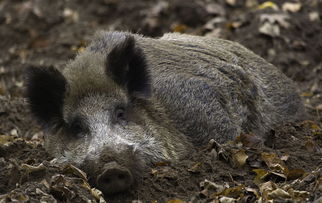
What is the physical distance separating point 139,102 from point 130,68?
34cm

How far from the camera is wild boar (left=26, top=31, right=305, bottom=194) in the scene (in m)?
6.99

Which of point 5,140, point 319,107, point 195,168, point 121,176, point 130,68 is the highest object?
point 130,68

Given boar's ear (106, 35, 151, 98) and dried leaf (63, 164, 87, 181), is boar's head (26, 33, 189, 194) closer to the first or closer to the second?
boar's ear (106, 35, 151, 98)

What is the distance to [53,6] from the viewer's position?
1521 cm

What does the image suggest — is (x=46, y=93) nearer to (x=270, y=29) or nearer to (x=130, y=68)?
(x=130, y=68)

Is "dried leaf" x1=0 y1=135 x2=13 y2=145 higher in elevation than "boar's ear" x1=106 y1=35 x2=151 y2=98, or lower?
lower

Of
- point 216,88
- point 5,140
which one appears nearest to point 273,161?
point 216,88

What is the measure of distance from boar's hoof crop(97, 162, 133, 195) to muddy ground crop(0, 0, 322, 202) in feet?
0.34

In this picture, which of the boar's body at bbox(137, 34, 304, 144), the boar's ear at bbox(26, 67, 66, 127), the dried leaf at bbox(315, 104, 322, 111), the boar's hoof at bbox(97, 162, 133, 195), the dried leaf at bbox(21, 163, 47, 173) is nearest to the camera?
the boar's hoof at bbox(97, 162, 133, 195)

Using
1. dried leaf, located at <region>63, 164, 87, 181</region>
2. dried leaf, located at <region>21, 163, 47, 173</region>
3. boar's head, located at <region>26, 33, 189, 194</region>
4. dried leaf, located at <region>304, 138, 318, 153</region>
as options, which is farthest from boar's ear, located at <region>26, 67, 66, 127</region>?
dried leaf, located at <region>304, 138, 318, 153</region>

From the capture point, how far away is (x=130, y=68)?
25.4ft

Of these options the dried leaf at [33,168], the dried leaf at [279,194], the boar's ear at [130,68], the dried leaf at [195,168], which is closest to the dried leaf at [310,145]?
the dried leaf at [195,168]

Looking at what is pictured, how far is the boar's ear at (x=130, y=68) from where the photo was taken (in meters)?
7.51

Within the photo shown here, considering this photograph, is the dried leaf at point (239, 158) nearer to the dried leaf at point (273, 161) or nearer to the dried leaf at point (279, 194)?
the dried leaf at point (273, 161)
